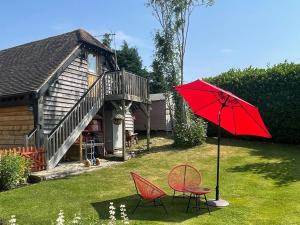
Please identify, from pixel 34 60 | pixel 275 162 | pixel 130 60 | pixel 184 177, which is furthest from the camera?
pixel 130 60

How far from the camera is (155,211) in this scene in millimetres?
8531

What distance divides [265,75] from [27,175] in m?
13.0

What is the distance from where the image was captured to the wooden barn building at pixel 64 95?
15.1 meters

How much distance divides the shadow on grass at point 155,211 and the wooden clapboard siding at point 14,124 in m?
7.53

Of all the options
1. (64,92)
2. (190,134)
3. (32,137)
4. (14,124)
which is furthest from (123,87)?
(14,124)

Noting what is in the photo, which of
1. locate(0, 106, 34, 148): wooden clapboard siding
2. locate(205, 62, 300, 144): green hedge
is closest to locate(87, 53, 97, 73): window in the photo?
locate(0, 106, 34, 148): wooden clapboard siding

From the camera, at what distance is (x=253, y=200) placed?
945 cm

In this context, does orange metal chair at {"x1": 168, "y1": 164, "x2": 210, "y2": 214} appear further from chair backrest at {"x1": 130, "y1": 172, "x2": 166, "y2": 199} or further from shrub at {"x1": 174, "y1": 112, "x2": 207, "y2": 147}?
shrub at {"x1": 174, "y1": 112, "x2": 207, "y2": 147}

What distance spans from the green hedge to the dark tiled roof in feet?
27.3

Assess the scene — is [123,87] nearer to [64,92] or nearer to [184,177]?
[64,92]

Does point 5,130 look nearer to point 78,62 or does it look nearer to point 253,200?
point 78,62

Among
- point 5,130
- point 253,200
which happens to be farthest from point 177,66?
point 253,200

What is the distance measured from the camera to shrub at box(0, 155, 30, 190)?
10828 millimetres

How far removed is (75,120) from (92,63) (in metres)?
4.77
